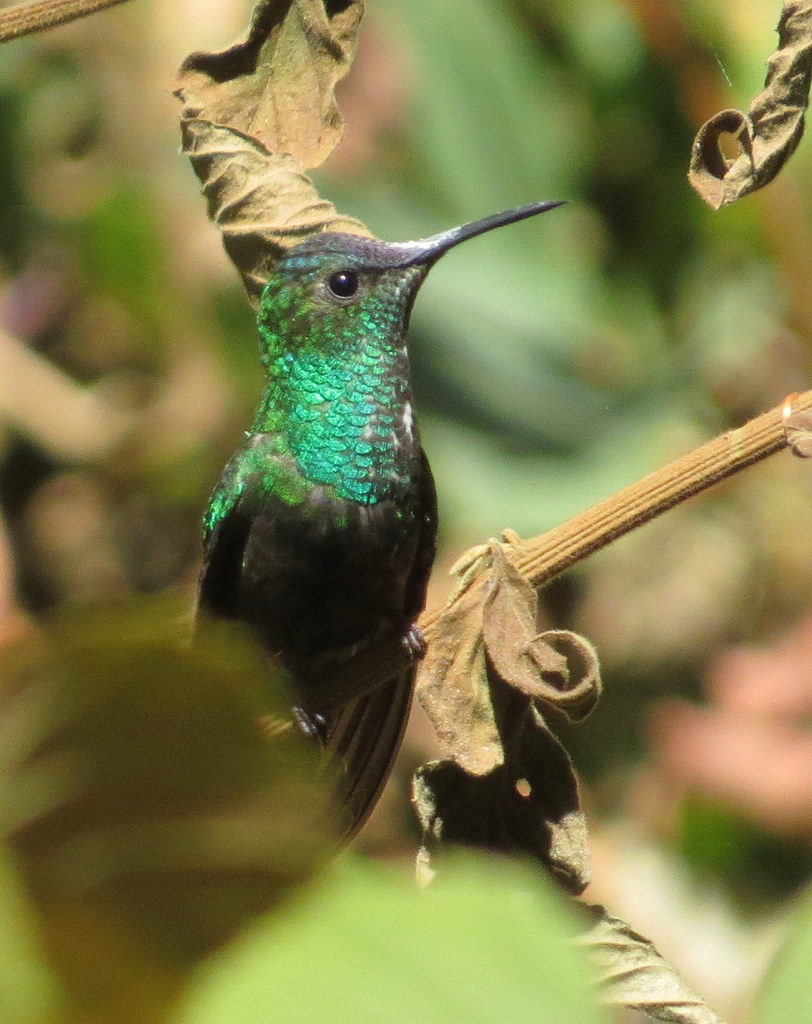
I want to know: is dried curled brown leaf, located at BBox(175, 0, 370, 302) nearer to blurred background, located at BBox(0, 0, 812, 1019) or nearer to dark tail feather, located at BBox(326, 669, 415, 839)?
dark tail feather, located at BBox(326, 669, 415, 839)

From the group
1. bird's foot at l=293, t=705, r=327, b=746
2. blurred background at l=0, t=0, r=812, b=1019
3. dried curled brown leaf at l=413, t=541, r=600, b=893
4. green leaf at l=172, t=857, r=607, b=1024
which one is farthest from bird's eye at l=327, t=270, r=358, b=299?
green leaf at l=172, t=857, r=607, b=1024

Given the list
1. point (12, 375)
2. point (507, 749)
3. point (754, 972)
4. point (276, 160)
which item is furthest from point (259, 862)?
point (12, 375)

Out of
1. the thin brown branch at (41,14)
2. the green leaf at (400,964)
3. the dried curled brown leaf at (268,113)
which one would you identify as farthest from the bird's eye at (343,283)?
the green leaf at (400,964)

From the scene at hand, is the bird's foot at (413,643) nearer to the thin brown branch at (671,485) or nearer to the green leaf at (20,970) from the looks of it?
the thin brown branch at (671,485)

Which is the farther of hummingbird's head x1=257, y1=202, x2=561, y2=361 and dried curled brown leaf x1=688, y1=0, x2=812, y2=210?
hummingbird's head x1=257, y1=202, x2=561, y2=361

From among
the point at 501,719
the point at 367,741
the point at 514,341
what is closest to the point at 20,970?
the point at 501,719

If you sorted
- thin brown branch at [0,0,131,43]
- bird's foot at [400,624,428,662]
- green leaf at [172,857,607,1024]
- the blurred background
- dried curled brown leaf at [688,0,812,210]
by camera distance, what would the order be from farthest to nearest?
1. the blurred background
2. bird's foot at [400,624,428,662]
3. dried curled brown leaf at [688,0,812,210]
4. thin brown branch at [0,0,131,43]
5. green leaf at [172,857,607,1024]

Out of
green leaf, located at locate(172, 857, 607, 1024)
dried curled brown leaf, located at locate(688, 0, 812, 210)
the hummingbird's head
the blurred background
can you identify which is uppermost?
green leaf, located at locate(172, 857, 607, 1024)

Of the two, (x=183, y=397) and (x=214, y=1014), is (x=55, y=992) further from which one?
(x=183, y=397)
